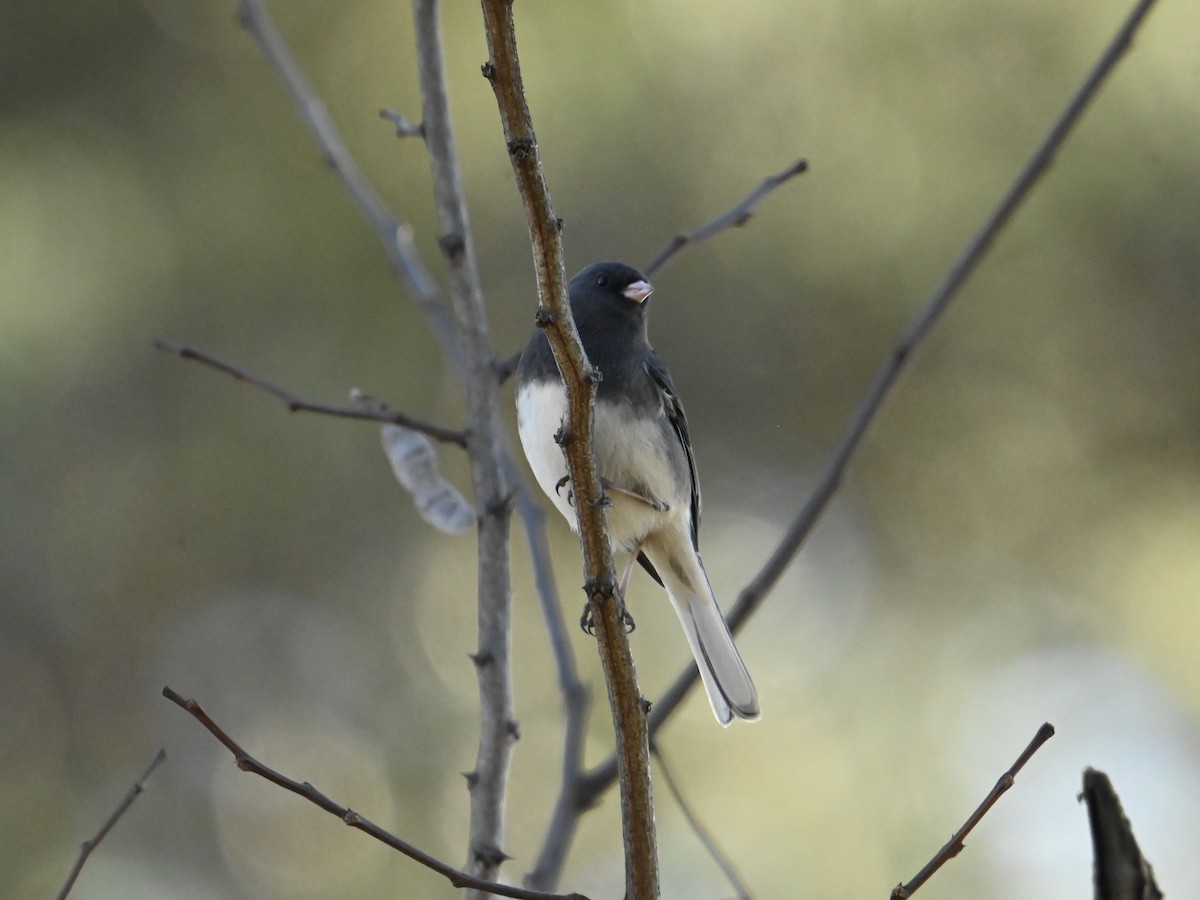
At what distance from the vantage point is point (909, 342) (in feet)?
6.25

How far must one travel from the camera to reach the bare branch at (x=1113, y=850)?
1.10 metres

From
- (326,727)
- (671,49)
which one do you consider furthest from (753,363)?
(326,727)

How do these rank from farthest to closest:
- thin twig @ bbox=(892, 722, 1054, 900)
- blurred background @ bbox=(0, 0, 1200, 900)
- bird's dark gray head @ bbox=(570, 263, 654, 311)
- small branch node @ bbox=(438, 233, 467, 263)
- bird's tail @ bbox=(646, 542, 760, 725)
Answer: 1. blurred background @ bbox=(0, 0, 1200, 900)
2. bird's dark gray head @ bbox=(570, 263, 654, 311)
3. bird's tail @ bbox=(646, 542, 760, 725)
4. small branch node @ bbox=(438, 233, 467, 263)
5. thin twig @ bbox=(892, 722, 1054, 900)

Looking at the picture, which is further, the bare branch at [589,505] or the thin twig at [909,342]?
the thin twig at [909,342]

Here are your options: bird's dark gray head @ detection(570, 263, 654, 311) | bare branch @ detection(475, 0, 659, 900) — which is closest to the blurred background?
bird's dark gray head @ detection(570, 263, 654, 311)

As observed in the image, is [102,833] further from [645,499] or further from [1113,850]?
[645,499]

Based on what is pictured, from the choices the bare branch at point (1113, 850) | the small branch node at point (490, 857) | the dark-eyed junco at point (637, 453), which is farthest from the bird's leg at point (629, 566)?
the bare branch at point (1113, 850)

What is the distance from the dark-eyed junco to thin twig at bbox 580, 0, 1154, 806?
0.17 m

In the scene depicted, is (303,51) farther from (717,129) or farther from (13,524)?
(13,524)

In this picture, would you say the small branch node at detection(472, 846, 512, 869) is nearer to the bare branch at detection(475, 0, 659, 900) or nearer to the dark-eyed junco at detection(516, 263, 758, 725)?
the bare branch at detection(475, 0, 659, 900)

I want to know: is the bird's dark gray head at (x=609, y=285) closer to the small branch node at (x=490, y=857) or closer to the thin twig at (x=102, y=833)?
the small branch node at (x=490, y=857)

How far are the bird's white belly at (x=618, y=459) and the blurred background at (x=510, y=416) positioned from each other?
1.53 metres

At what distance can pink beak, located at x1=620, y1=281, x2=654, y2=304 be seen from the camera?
2.20 meters

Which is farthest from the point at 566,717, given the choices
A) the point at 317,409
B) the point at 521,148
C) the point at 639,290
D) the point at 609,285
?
the point at 521,148
